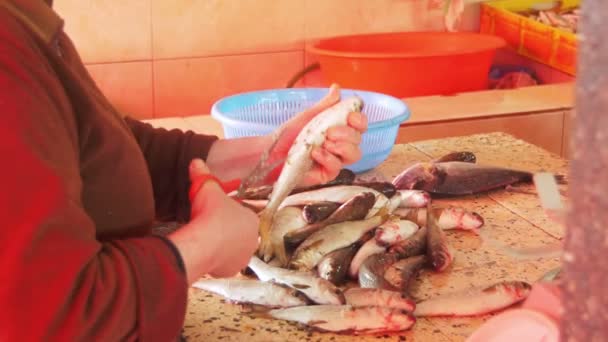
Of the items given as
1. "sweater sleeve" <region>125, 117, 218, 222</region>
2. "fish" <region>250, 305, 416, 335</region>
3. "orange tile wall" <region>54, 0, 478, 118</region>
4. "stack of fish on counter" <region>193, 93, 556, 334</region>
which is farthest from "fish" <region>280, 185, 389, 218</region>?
"orange tile wall" <region>54, 0, 478, 118</region>

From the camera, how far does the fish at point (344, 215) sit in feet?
4.95

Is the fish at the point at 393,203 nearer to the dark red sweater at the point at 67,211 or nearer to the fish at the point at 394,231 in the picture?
the fish at the point at 394,231

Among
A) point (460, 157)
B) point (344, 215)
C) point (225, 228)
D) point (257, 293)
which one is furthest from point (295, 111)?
point (225, 228)

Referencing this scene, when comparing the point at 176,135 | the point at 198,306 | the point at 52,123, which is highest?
the point at 52,123

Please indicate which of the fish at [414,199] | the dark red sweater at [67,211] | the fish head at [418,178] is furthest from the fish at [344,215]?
the dark red sweater at [67,211]

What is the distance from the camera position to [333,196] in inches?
63.5

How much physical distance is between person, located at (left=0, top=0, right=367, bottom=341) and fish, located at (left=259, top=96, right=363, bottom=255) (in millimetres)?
255

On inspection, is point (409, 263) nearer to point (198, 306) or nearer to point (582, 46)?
point (198, 306)

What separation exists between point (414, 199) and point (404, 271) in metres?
0.27

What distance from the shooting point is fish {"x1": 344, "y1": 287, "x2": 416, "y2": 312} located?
50.5 inches

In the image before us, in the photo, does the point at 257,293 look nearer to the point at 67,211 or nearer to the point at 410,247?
the point at 410,247

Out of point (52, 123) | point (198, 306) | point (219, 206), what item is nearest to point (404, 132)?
point (198, 306)

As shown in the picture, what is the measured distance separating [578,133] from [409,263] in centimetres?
107

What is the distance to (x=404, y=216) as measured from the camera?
1.61m
